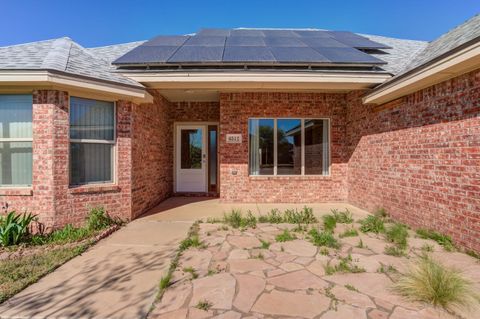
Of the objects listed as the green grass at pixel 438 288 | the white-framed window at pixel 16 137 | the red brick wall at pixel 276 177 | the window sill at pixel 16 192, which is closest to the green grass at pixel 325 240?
the green grass at pixel 438 288

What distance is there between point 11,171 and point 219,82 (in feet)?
15.7

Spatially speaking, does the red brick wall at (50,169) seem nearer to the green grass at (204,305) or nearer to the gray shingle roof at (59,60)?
the gray shingle roof at (59,60)

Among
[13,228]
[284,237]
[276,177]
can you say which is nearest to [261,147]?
[276,177]

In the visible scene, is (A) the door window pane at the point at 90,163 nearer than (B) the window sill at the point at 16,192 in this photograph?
No

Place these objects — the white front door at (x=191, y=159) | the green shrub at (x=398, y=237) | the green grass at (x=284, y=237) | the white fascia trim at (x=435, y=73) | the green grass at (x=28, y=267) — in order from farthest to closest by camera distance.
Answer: the white front door at (x=191, y=159) → the green grass at (x=284, y=237) → the green shrub at (x=398, y=237) → the white fascia trim at (x=435, y=73) → the green grass at (x=28, y=267)

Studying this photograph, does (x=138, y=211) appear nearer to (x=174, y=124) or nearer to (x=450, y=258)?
(x=174, y=124)

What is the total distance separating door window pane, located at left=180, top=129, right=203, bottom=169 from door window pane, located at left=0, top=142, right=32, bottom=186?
4.75 metres

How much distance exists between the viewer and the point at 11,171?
480cm

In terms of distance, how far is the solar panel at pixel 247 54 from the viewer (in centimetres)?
587

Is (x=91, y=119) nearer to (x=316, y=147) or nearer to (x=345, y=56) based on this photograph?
(x=316, y=147)

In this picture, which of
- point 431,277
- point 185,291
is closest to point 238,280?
point 185,291

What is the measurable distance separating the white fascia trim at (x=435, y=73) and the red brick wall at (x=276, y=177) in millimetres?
2091

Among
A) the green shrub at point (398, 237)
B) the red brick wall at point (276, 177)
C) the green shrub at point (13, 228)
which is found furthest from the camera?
the red brick wall at point (276, 177)

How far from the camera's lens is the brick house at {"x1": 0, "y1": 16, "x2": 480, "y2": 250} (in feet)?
13.8
